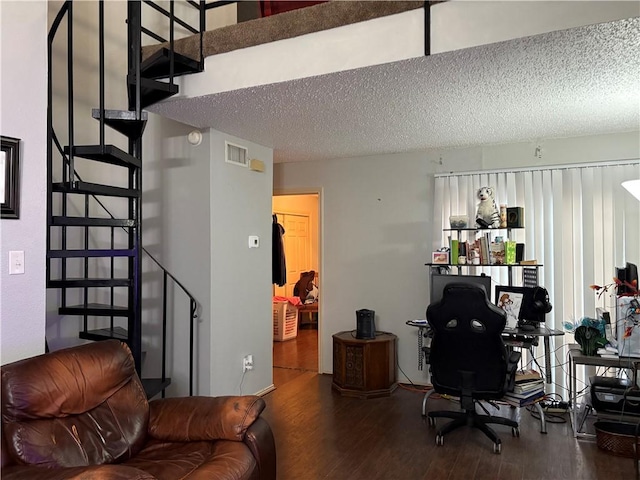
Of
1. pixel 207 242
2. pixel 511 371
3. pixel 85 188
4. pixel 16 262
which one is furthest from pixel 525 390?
pixel 16 262

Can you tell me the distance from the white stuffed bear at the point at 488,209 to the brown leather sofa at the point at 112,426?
2722 mm

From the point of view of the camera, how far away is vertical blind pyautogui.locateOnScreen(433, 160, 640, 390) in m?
3.94

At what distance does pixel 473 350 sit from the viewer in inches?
125

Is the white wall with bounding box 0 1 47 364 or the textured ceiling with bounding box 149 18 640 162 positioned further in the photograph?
the white wall with bounding box 0 1 47 364

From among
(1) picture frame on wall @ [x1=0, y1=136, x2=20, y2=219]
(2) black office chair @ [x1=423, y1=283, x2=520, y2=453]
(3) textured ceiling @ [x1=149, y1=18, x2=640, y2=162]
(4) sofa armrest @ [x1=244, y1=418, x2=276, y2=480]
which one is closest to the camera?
(4) sofa armrest @ [x1=244, y1=418, x2=276, y2=480]

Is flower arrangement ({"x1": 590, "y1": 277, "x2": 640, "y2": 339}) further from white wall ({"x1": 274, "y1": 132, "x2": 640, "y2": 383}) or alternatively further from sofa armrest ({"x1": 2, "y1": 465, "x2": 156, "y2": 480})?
sofa armrest ({"x1": 2, "y1": 465, "x2": 156, "y2": 480})

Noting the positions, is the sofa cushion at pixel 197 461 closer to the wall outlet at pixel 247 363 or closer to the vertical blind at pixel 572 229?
the wall outlet at pixel 247 363

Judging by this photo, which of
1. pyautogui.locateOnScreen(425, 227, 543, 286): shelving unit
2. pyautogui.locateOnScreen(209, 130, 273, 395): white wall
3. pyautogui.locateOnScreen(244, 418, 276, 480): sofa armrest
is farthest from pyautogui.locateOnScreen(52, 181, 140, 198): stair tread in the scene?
pyautogui.locateOnScreen(425, 227, 543, 286): shelving unit

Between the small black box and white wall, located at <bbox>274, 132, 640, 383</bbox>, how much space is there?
1.85 ft

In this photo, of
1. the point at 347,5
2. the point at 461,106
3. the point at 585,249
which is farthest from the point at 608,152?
the point at 347,5

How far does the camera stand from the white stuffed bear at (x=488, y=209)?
4152 millimetres

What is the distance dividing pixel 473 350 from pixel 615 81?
1.92 metres

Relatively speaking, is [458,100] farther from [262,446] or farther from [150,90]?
[262,446]

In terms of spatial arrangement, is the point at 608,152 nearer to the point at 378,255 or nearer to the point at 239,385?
the point at 378,255
